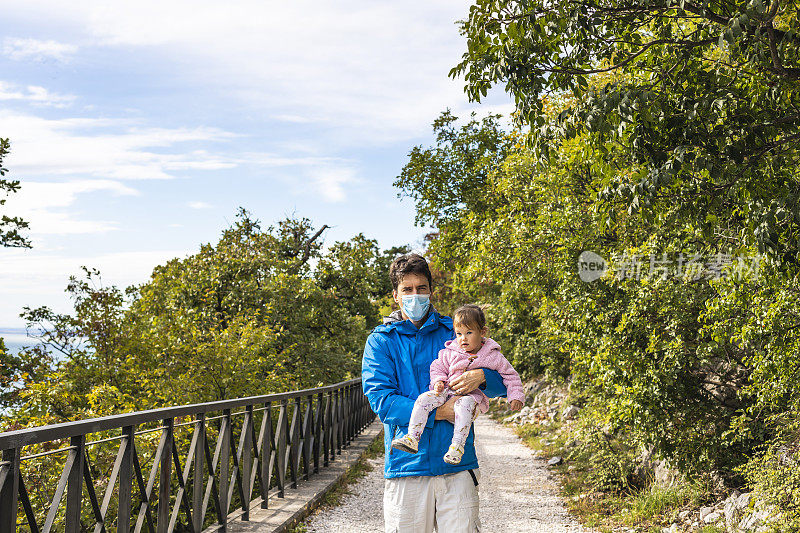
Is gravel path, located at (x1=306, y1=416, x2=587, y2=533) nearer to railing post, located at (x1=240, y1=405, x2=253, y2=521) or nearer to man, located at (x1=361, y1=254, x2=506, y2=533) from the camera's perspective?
railing post, located at (x1=240, y1=405, x2=253, y2=521)

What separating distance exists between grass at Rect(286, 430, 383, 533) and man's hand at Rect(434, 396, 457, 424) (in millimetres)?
4237

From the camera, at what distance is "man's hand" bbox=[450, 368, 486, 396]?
2955 millimetres

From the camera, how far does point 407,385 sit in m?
3.13

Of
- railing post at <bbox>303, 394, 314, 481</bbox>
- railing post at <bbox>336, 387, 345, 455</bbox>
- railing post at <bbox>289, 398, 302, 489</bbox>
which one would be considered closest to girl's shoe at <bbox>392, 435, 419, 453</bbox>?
railing post at <bbox>289, 398, 302, 489</bbox>

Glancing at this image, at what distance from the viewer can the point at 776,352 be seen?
5688mm

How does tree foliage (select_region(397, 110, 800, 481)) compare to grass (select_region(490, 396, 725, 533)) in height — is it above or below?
above

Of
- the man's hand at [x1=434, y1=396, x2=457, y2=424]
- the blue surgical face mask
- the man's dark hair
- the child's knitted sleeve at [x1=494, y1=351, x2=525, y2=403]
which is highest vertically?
the man's dark hair

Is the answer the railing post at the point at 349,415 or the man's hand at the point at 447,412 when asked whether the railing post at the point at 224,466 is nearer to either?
the man's hand at the point at 447,412

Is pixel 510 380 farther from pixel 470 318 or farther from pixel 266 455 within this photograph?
pixel 266 455

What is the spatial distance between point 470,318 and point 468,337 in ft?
0.30

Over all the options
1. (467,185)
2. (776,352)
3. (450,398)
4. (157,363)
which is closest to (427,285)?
(450,398)

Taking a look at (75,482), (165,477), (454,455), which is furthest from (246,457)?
(454,455)

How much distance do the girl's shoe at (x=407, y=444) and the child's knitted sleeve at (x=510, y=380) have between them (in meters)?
0.50

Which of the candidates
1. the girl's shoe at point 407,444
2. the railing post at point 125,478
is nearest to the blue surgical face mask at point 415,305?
the girl's shoe at point 407,444
